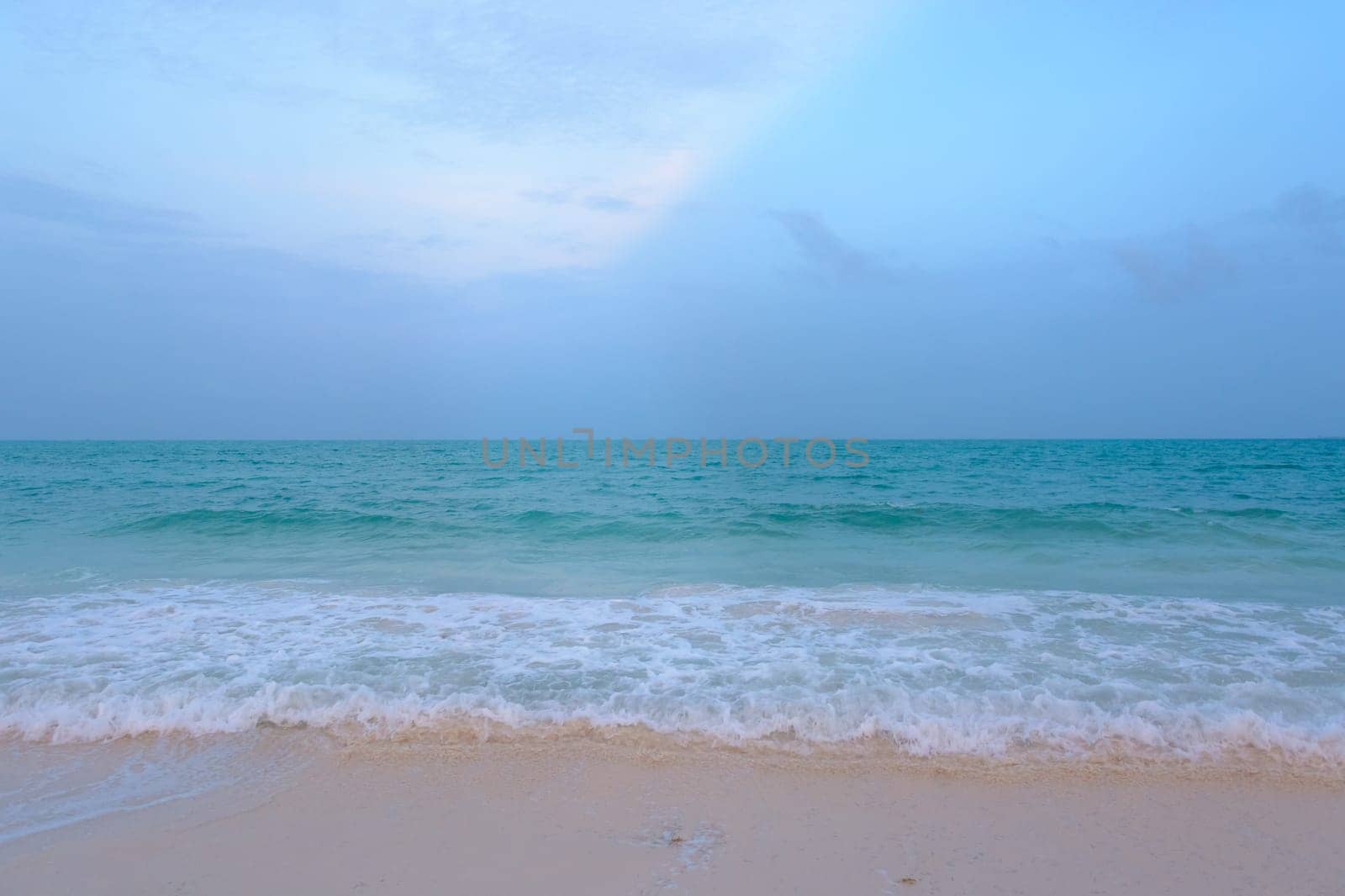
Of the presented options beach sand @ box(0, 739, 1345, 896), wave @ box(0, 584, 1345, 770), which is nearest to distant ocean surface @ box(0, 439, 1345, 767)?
wave @ box(0, 584, 1345, 770)

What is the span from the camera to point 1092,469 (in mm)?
36000

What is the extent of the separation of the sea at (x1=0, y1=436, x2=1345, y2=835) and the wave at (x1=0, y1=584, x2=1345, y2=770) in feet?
0.12

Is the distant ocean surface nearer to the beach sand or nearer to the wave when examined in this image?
the wave

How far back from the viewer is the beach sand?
368 centimetres

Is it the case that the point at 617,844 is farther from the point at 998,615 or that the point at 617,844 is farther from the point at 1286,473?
the point at 1286,473

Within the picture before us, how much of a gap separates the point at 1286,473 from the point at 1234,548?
80.8 feet

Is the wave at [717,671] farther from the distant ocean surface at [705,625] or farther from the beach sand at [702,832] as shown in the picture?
the beach sand at [702,832]

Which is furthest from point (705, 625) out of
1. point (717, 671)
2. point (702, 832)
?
point (702, 832)

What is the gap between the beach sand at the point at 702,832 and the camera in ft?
12.1

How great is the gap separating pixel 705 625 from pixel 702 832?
4.19m

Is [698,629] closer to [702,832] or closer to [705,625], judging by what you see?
[705,625]

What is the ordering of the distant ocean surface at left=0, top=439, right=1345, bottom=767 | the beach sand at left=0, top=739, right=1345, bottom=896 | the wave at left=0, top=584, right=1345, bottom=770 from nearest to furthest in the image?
the beach sand at left=0, top=739, right=1345, bottom=896 < the wave at left=0, top=584, right=1345, bottom=770 < the distant ocean surface at left=0, top=439, right=1345, bottom=767

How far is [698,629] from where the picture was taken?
8117mm

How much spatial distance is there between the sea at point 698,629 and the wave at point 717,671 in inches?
1.4
